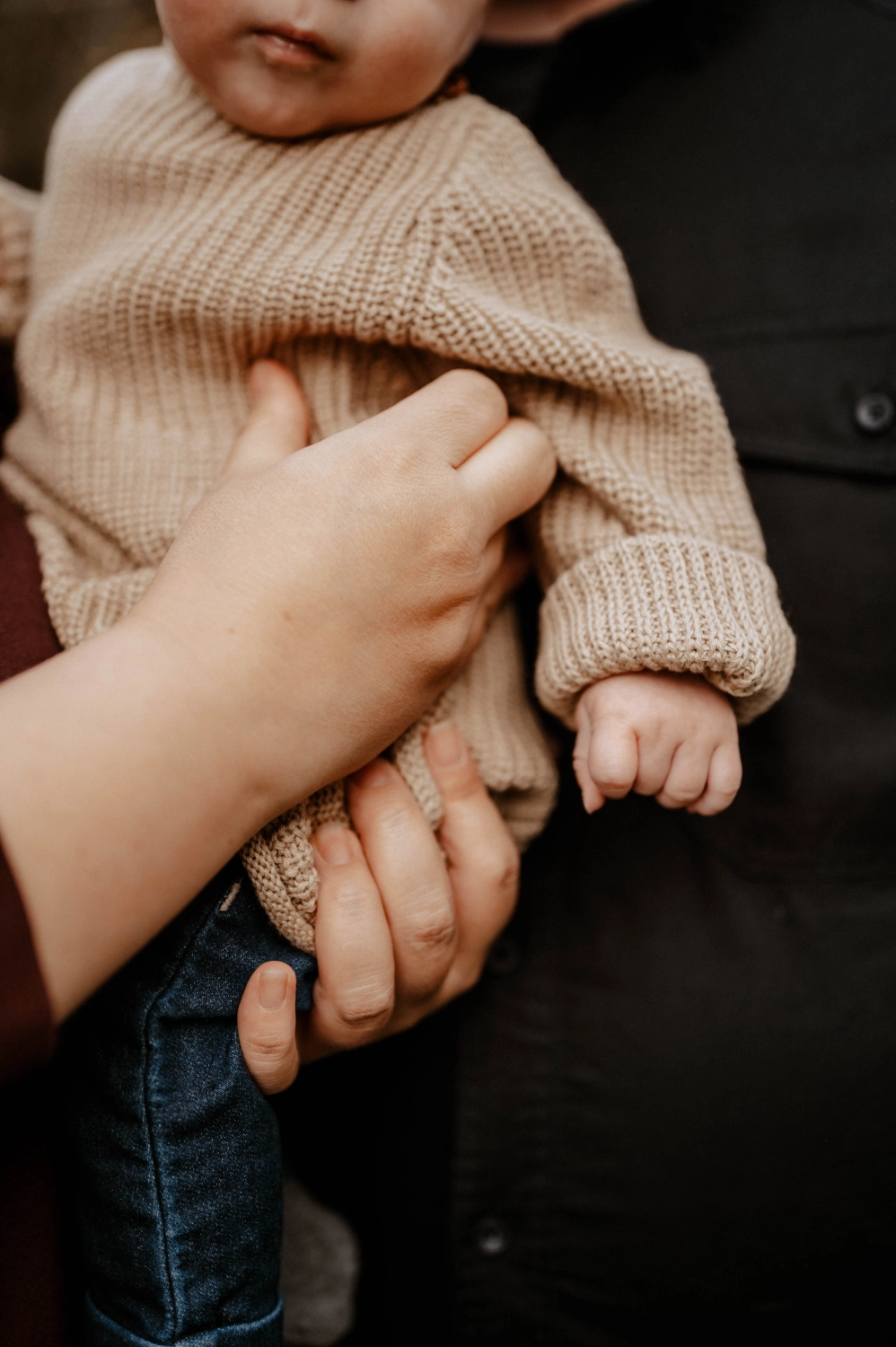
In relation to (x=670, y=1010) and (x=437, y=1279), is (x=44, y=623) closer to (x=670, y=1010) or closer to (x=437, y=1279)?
(x=670, y=1010)

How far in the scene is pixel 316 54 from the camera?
2.18ft

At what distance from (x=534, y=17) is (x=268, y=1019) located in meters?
0.98

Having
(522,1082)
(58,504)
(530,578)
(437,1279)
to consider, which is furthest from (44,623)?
(437,1279)

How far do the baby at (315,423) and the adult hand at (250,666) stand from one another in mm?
69

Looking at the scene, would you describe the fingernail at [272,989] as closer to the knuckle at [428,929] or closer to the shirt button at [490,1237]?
the knuckle at [428,929]

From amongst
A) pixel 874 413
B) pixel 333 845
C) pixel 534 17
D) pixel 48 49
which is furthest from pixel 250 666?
pixel 48 49

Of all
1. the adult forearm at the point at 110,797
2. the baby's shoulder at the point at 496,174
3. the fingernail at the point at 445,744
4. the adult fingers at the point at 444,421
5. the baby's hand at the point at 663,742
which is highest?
the baby's shoulder at the point at 496,174

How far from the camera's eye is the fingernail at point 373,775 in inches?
26.3

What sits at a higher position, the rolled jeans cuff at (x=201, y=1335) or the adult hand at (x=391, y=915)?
the adult hand at (x=391, y=915)

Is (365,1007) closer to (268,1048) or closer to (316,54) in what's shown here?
(268,1048)

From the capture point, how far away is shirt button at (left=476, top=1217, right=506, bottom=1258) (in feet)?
2.61

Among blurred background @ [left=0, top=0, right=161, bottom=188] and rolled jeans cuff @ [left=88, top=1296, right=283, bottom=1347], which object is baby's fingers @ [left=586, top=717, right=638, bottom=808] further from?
blurred background @ [left=0, top=0, right=161, bottom=188]

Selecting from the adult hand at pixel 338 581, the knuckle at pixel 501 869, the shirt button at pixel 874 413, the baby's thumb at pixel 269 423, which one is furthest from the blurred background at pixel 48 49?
the knuckle at pixel 501 869

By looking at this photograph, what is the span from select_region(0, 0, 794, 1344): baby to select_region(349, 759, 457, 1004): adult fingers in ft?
0.07
